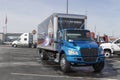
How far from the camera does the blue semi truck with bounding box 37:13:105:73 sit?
14.7 metres

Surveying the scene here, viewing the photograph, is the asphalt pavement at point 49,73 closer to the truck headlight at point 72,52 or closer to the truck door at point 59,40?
the truck headlight at point 72,52

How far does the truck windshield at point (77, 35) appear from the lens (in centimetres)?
1595

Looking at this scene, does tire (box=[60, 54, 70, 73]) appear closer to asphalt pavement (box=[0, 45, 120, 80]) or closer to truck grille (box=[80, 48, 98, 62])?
asphalt pavement (box=[0, 45, 120, 80])

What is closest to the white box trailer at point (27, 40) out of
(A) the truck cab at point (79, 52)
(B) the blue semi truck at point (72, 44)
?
(B) the blue semi truck at point (72, 44)

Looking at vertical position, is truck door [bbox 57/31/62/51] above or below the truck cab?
above

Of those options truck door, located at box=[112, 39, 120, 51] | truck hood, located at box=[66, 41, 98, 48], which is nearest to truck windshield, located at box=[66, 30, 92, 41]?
truck hood, located at box=[66, 41, 98, 48]

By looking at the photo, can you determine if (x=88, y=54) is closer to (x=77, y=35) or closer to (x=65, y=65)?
(x=65, y=65)

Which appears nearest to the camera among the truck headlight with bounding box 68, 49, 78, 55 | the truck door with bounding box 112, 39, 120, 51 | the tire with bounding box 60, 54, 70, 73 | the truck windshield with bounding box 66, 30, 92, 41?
the truck headlight with bounding box 68, 49, 78, 55

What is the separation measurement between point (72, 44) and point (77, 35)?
127 cm

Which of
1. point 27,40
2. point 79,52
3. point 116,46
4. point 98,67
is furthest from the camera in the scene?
point 27,40

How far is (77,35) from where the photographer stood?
1616cm

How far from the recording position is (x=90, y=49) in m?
14.7

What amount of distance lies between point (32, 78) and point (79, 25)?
22.0ft

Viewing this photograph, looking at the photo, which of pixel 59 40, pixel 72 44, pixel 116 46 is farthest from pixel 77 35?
pixel 116 46
